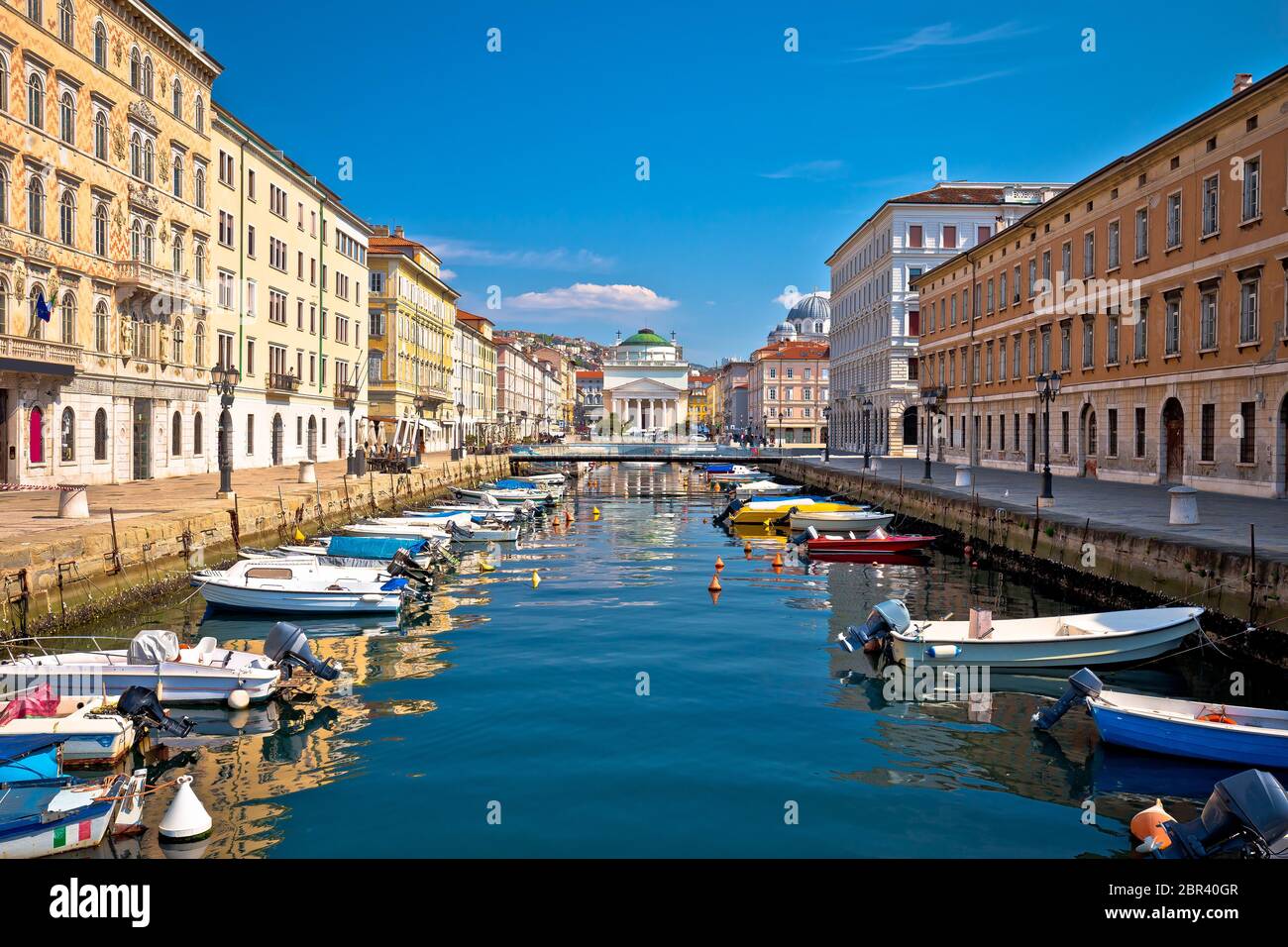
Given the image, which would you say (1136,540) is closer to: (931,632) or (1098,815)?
(931,632)

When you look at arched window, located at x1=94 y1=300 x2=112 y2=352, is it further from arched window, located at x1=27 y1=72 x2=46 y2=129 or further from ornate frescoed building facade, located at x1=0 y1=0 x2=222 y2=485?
arched window, located at x1=27 y1=72 x2=46 y2=129

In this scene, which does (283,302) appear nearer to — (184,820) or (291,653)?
(291,653)

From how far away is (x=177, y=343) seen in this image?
43812 millimetres

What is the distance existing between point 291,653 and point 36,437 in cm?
2381

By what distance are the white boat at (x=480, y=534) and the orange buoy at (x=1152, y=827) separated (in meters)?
31.7

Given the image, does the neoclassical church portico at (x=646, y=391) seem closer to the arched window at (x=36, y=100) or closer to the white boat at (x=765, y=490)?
the white boat at (x=765, y=490)

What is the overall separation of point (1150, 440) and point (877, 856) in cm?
3495

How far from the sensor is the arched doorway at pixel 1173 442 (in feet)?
121

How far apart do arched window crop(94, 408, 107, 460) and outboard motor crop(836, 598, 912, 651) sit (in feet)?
104

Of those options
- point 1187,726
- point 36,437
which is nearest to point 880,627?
point 1187,726

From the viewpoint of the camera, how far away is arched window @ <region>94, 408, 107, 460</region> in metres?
37.0

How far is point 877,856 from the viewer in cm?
964

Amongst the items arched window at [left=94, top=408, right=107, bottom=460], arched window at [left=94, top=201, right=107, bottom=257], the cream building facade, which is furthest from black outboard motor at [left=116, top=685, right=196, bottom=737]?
the cream building facade
